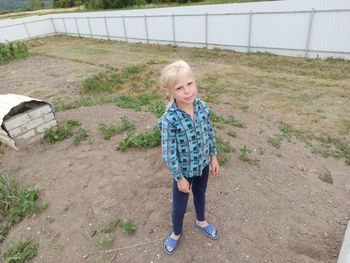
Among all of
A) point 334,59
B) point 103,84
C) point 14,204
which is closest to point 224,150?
point 14,204

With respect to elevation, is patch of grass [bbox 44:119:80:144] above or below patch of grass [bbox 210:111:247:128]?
above

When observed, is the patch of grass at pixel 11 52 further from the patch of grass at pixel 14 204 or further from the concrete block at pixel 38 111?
the patch of grass at pixel 14 204

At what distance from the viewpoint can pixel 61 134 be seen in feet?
13.9

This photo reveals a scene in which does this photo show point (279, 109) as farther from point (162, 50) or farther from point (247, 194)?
point (162, 50)

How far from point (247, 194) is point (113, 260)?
1488mm

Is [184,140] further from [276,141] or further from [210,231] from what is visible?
[276,141]

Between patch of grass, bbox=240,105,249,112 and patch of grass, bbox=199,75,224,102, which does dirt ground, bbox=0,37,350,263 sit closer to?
patch of grass, bbox=240,105,249,112

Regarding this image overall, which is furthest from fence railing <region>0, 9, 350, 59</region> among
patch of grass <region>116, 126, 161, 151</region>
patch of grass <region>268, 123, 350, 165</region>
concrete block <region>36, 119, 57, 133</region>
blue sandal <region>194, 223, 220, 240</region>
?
blue sandal <region>194, 223, 220, 240</region>

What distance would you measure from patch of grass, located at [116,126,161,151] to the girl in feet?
5.49

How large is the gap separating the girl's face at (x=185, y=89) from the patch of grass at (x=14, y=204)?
2166 mm

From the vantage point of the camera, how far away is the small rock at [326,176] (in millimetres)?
3392

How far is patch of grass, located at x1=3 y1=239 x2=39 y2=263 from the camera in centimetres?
238

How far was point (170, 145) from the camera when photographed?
1768mm

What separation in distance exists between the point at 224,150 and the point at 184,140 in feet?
6.13
